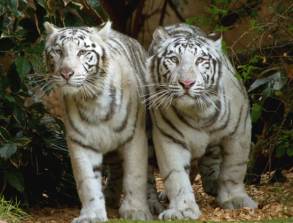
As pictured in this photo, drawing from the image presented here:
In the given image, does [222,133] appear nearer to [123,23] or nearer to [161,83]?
[161,83]

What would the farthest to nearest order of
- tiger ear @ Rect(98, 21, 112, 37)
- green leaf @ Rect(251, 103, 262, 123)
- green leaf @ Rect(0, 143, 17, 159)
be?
green leaf @ Rect(251, 103, 262, 123), green leaf @ Rect(0, 143, 17, 159), tiger ear @ Rect(98, 21, 112, 37)

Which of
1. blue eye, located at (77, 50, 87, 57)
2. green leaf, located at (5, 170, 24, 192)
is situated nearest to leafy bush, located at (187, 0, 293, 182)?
blue eye, located at (77, 50, 87, 57)

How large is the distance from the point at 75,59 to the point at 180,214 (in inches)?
50.1

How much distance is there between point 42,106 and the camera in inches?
276

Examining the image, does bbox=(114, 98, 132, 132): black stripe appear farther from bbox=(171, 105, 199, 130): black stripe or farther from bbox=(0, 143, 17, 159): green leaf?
bbox=(0, 143, 17, 159): green leaf

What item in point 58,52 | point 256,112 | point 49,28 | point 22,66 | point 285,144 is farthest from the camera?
point 285,144

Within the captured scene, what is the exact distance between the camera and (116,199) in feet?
22.5

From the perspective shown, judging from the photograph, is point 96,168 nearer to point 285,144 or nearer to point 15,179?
point 15,179

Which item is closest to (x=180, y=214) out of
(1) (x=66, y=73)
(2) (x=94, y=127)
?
(2) (x=94, y=127)

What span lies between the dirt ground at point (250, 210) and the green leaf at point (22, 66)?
112cm

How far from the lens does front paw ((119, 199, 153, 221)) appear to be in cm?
605

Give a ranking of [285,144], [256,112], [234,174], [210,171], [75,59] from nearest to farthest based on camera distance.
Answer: [75,59], [234,174], [256,112], [285,144], [210,171]

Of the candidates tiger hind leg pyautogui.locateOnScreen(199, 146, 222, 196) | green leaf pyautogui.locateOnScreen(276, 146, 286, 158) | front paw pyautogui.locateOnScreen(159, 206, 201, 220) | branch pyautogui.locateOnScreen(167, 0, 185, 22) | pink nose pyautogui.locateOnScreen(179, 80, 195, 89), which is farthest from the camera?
branch pyautogui.locateOnScreen(167, 0, 185, 22)

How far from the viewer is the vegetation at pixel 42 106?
253 inches
